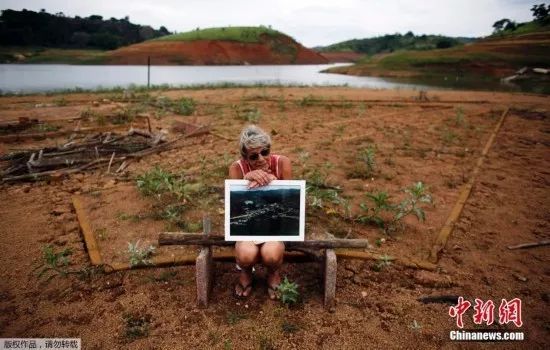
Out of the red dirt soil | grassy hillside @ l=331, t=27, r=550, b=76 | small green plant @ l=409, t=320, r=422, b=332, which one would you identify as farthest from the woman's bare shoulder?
the red dirt soil

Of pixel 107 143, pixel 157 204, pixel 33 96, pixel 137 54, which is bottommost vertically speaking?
pixel 157 204

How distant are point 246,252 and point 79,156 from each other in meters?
4.97

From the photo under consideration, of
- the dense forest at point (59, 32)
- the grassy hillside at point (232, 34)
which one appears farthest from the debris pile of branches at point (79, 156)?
the dense forest at point (59, 32)

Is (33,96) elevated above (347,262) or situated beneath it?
elevated above

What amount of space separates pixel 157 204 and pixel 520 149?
727 cm

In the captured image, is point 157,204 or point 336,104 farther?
point 336,104

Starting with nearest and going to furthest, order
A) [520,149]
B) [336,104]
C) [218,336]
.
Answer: [218,336] → [520,149] → [336,104]

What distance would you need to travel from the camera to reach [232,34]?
225 feet

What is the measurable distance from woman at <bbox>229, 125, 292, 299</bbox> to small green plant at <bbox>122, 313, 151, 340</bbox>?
2.48ft

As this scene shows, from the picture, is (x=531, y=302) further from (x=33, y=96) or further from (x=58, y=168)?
(x=33, y=96)

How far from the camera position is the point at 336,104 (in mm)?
12961

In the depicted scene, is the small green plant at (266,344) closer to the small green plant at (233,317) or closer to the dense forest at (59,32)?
the small green plant at (233,317)

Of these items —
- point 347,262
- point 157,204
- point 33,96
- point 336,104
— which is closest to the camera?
point 347,262

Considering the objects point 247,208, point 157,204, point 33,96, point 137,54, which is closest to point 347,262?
point 247,208
